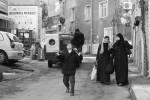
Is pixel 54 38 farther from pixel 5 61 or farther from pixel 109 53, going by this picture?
pixel 109 53

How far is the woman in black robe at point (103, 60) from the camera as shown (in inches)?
546

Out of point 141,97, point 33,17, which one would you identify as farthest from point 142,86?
point 33,17

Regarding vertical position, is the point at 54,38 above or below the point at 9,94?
above

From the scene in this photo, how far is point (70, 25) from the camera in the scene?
42.3 m

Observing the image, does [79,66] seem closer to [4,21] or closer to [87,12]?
[4,21]

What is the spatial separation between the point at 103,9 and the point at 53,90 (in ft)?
84.2

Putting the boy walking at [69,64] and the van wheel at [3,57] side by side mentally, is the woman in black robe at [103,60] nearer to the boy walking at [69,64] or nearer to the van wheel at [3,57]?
the boy walking at [69,64]

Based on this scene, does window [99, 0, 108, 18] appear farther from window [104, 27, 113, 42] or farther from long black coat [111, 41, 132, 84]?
long black coat [111, 41, 132, 84]

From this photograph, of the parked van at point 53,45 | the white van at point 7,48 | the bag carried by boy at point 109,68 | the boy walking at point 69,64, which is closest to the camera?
the boy walking at point 69,64

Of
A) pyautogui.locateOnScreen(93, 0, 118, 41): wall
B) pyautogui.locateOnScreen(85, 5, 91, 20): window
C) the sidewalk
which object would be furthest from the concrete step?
pyautogui.locateOnScreen(85, 5, 91, 20): window

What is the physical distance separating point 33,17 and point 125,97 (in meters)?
26.7

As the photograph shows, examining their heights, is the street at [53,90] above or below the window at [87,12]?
below

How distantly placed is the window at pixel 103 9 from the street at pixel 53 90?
2101cm

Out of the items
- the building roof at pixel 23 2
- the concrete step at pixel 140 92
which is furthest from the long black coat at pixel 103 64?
the building roof at pixel 23 2
